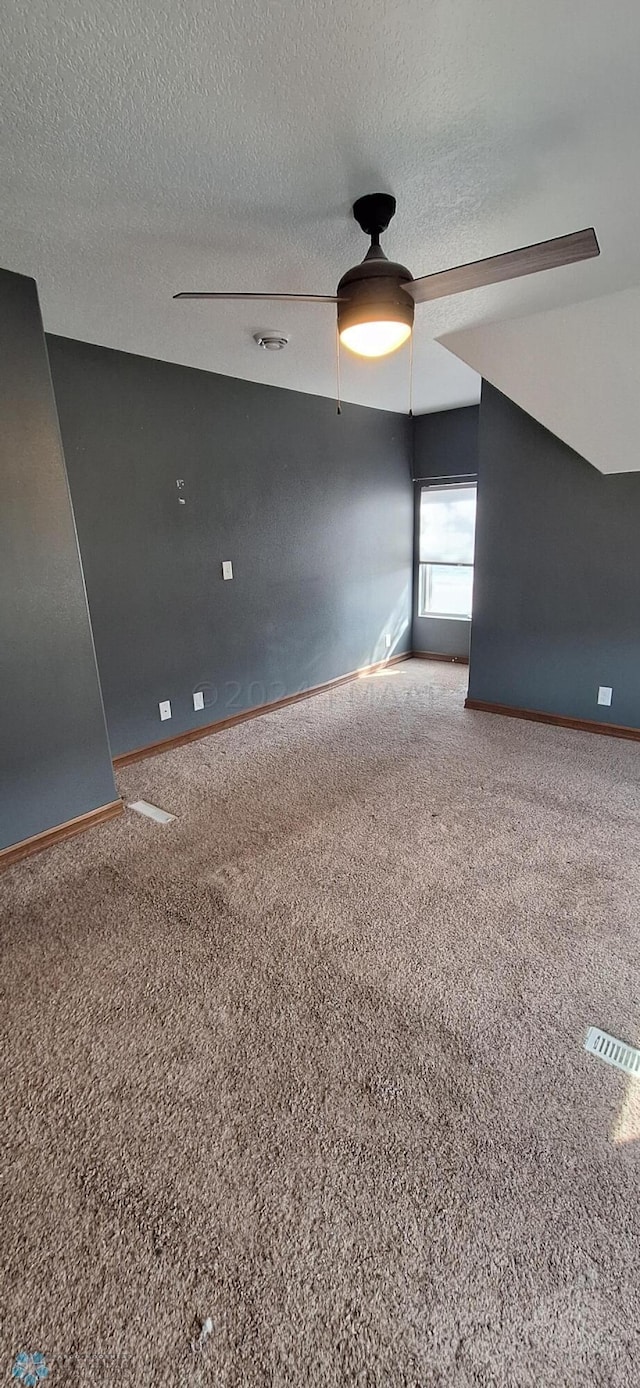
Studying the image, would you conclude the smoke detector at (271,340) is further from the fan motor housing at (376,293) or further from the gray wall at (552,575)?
the gray wall at (552,575)

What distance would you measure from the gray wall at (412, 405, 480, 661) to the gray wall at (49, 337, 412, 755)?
27cm

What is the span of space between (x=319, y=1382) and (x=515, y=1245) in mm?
415

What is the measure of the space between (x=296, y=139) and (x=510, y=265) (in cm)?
68

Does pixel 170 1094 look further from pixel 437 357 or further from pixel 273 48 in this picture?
pixel 437 357

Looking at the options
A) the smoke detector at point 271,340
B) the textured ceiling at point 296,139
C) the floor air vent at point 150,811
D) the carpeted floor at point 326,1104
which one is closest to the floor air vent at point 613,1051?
the carpeted floor at point 326,1104

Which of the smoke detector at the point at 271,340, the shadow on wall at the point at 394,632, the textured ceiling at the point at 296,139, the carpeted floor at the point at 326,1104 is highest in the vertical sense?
the textured ceiling at the point at 296,139

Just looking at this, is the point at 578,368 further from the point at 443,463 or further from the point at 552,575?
the point at 443,463

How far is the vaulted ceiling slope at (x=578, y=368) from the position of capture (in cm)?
275

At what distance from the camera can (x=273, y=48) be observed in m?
1.27

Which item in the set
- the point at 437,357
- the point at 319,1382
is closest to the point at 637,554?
the point at 437,357

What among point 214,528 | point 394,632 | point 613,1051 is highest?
point 214,528

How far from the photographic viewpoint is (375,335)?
1835 mm

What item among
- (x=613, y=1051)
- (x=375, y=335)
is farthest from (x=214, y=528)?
(x=613, y=1051)

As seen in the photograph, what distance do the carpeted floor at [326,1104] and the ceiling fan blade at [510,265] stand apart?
2020 mm
